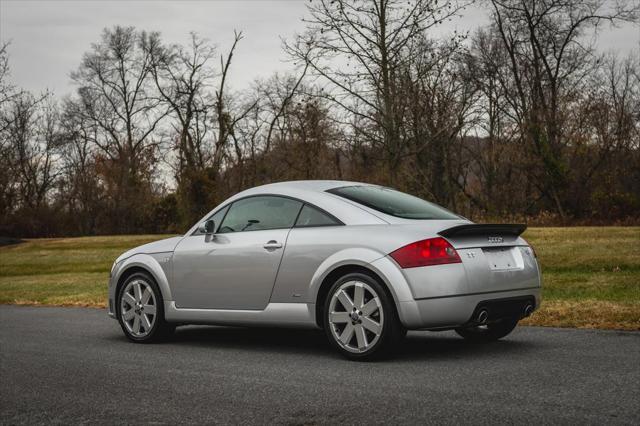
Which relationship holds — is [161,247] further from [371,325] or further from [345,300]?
[371,325]

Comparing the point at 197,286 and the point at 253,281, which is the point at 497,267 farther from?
the point at 197,286

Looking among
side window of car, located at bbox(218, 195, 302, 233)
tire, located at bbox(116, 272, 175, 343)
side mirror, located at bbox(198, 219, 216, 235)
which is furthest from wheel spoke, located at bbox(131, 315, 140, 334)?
side window of car, located at bbox(218, 195, 302, 233)

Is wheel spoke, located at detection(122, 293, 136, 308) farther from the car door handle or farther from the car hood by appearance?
the car door handle

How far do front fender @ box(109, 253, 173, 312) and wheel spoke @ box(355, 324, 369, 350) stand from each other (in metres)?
2.43

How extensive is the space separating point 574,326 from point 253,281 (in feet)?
12.5

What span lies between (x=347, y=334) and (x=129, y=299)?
9.86ft

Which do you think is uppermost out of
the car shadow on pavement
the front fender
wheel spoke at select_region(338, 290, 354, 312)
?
the front fender

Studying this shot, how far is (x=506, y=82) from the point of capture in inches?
→ 1517

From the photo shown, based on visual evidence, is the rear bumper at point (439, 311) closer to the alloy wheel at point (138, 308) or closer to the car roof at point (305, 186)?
the car roof at point (305, 186)

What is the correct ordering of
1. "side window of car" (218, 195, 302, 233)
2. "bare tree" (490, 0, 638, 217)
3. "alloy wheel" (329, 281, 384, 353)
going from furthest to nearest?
"bare tree" (490, 0, 638, 217), "side window of car" (218, 195, 302, 233), "alloy wheel" (329, 281, 384, 353)

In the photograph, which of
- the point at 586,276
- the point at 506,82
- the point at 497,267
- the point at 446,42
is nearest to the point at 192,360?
the point at 497,267

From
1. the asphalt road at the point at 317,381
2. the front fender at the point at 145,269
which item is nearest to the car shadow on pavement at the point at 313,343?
the asphalt road at the point at 317,381

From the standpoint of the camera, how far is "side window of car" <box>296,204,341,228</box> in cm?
705

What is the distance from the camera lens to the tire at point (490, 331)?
764 centimetres
